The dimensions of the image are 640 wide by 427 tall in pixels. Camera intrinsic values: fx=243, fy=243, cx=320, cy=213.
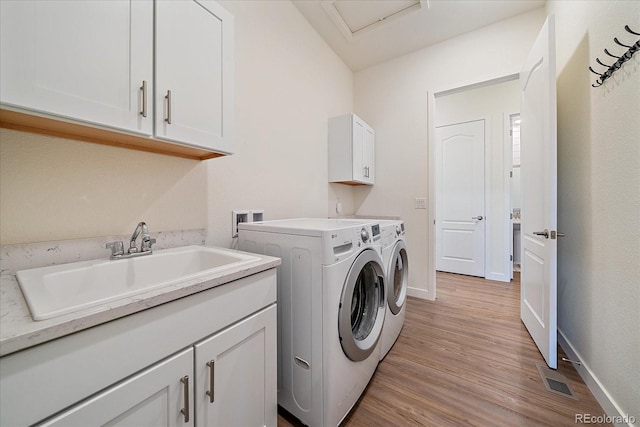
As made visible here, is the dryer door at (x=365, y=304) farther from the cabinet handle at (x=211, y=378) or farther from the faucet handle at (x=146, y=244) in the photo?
the faucet handle at (x=146, y=244)

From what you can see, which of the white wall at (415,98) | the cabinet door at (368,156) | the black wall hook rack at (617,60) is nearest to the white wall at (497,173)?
the white wall at (415,98)

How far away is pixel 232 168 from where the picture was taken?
1.56m

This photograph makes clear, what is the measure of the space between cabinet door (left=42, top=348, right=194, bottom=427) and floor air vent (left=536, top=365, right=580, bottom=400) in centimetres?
187

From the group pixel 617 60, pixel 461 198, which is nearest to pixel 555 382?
pixel 617 60

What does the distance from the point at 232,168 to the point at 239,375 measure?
114 centimetres

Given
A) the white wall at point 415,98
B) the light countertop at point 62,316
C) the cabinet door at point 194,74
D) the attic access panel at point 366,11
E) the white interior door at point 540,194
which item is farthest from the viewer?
the white wall at point 415,98

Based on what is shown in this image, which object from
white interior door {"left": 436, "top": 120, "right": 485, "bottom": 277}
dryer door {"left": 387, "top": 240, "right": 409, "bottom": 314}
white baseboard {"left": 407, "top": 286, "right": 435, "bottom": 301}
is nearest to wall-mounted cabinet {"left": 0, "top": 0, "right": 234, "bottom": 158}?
dryer door {"left": 387, "top": 240, "right": 409, "bottom": 314}

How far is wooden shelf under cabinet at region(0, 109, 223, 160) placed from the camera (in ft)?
2.55

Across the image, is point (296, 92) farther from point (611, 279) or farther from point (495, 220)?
point (495, 220)

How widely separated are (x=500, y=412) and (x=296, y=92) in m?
2.53

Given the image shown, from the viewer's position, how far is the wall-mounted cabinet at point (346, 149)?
244cm

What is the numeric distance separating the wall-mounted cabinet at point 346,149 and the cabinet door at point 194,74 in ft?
4.66

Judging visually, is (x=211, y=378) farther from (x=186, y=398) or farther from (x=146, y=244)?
(x=146, y=244)

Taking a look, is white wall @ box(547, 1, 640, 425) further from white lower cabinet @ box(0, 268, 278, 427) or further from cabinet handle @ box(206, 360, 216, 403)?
cabinet handle @ box(206, 360, 216, 403)
